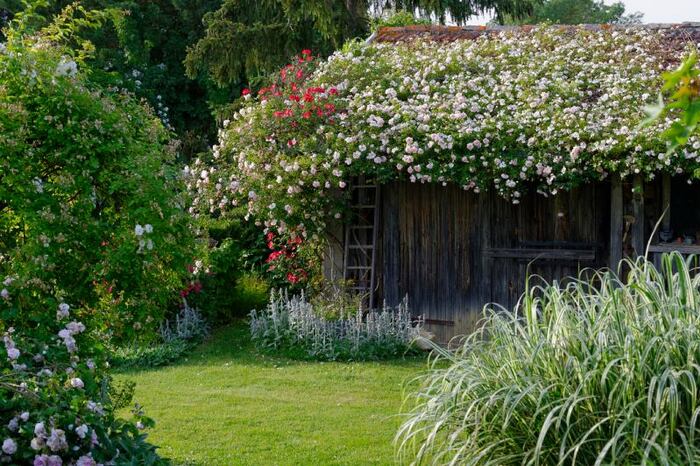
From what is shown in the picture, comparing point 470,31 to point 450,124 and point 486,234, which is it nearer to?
point 450,124

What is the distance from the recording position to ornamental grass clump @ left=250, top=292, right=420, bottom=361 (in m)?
10.9

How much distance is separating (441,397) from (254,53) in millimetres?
12456

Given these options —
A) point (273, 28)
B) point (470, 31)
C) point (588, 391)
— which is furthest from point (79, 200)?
point (273, 28)

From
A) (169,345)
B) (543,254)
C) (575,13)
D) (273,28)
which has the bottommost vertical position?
(169,345)

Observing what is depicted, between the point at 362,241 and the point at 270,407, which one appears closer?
the point at 270,407

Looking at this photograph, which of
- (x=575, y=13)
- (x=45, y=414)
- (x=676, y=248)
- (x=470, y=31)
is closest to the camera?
(x=45, y=414)

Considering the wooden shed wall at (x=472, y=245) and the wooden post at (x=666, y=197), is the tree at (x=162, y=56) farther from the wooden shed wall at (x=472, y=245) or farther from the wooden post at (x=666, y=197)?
the wooden post at (x=666, y=197)

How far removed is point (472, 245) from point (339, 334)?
6.39 ft

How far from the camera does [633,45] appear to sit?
40.8ft

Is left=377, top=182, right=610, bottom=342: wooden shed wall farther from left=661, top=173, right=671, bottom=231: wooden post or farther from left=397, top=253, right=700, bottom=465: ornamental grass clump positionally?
left=397, top=253, right=700, bottom=465: ornamental grass clump

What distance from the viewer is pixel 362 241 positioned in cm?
1230

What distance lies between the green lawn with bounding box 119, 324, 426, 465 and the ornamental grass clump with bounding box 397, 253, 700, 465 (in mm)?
1661

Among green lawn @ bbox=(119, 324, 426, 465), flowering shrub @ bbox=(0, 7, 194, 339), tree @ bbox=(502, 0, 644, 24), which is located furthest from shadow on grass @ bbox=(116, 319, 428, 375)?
tree @ bbox=(502, 0, 644, 24)

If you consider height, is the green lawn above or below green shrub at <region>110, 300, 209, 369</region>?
below
